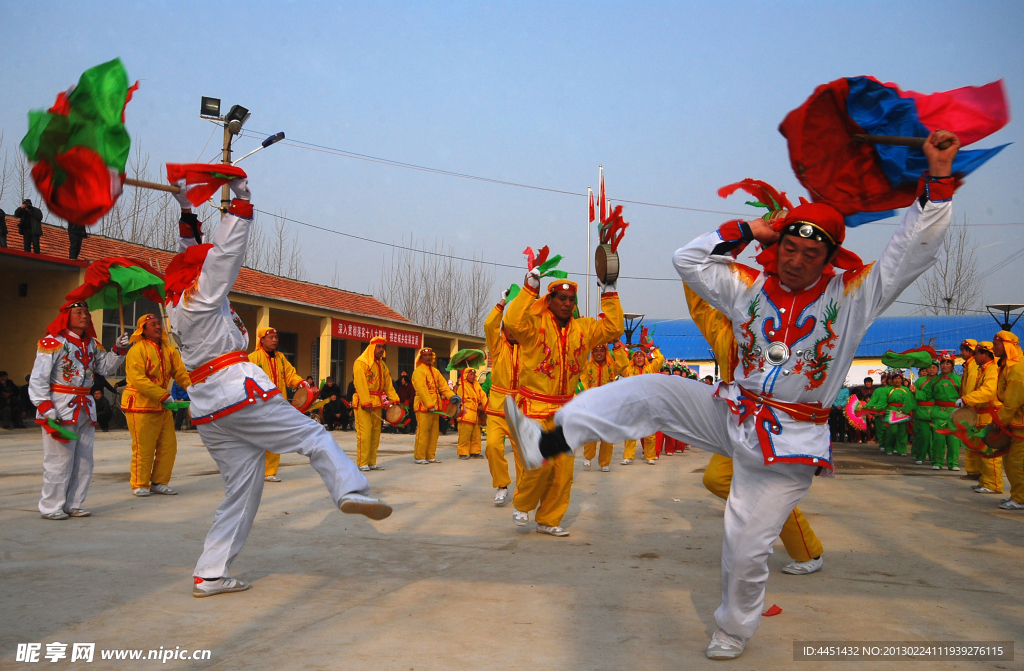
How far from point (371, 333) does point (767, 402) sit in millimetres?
24298

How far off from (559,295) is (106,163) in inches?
145

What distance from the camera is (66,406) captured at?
6.84m

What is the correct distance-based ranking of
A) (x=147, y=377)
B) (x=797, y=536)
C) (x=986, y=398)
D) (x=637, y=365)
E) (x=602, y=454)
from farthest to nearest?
(x=637, y=365) → (x=602, y=454) → (x=986, y=398) → (x=147, y=377) → (x=797, y=536)

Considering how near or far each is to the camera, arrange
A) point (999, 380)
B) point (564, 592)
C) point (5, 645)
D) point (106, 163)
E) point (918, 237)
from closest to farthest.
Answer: point (918, 237) < point (5, 645) < point (106, 163) < point (564, 592) < point (999, 380)

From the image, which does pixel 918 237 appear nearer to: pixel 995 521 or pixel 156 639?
pixel 156 639

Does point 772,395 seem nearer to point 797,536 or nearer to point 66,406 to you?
point 797,536

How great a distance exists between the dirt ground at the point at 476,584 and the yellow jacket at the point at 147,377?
106 centimetres

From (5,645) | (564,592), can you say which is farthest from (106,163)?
(564,592)

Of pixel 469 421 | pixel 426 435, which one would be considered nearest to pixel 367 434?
pixel 426 435

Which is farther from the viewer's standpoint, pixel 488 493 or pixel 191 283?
pixel 488 493

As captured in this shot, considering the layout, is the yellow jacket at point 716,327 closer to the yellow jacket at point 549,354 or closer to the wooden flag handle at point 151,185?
the yellow jacket at point 549,354

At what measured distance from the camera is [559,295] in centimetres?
644

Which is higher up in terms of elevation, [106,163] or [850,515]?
[106,163]

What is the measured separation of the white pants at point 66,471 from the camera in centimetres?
665
